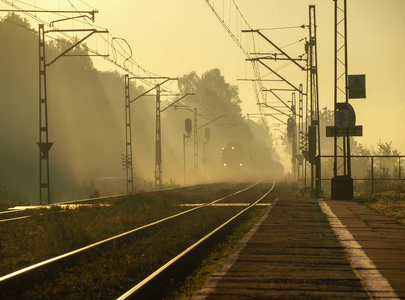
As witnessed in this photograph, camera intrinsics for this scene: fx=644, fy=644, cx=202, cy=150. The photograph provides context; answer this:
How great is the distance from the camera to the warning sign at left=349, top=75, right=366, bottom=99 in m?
24.4

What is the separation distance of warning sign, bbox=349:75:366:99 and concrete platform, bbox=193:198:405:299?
9183 millimetres

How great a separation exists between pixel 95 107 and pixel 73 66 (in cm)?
536

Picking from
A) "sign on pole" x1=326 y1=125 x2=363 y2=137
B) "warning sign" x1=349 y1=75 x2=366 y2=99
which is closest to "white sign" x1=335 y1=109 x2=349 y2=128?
"sign on pole" x1=326 y1=125 x2=363 y2=137

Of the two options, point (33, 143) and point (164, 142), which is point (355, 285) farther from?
point (164, 142)

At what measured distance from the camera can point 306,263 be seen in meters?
9.55

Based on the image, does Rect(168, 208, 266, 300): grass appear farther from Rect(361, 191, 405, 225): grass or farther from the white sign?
the white sign

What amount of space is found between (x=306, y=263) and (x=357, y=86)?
52.5ft

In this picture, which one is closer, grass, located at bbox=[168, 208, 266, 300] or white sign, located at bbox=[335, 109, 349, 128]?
grass, located at bbox=[168, 208, 266, 300]

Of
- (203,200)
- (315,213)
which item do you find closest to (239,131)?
(203,200)

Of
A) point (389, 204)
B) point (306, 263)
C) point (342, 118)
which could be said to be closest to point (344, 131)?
point (342, 118)

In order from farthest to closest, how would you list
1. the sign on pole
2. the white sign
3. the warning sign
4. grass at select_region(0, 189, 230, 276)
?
1. the sign on pole
2. the white sign
3. the warning sign
4. grass at select_region(0, 189, 230, 276)

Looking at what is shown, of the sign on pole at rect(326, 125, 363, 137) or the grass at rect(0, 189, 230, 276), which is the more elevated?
the sign on pole at rect(326, 125, 363, 137)

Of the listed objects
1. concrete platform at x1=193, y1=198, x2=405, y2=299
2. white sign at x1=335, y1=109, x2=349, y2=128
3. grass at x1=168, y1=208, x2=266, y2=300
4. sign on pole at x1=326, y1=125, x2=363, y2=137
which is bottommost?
grass at x1=168, y1=208, x2=266, y2=300

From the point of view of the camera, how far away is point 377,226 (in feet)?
49.2
